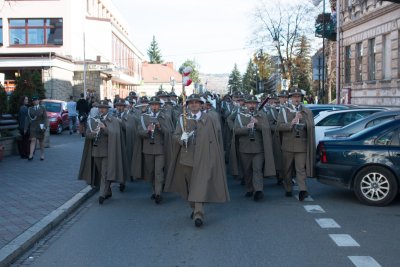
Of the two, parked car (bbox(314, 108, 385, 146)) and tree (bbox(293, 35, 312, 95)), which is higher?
tree (bbox(293, 35, 312, 95))

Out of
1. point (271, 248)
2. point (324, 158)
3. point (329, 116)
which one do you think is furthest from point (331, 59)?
point (271, 248)

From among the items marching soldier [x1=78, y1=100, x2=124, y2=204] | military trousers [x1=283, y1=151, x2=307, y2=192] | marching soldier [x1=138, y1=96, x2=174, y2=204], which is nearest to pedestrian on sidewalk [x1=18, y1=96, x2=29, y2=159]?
marching soldier [x1=78, y1=100, x2=124, y2=204]

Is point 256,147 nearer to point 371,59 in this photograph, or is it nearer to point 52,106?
point 52,106

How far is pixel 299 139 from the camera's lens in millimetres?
9906

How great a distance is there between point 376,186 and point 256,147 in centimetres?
222

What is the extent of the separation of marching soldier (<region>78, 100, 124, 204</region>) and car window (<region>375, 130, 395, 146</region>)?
4631 millimetres

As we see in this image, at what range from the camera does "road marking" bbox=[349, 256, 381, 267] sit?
604cm

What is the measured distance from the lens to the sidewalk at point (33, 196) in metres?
7.12

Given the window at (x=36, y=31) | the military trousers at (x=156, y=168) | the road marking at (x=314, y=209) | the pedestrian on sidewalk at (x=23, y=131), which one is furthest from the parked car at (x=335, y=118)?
the window at (x=36, y=31)

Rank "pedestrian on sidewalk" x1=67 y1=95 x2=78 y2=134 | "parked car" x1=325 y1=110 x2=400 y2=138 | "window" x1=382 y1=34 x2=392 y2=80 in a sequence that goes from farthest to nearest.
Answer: "window" x1=382 y1=34 x2=392 y2=80, "pedestrian on sidewalk" x1=67 y1=95 x2=78 y2=134, "parked car" x1=325 y1=110 x2=400 y2=138

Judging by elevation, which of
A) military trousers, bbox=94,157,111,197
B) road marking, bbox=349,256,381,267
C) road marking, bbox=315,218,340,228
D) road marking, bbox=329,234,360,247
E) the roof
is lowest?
road marking, bbox=349,256,381,267

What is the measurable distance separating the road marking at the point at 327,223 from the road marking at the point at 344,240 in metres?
0.55

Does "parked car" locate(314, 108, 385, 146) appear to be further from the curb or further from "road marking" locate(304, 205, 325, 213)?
the curb

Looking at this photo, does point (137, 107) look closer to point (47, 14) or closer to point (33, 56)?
point (33, 56)
